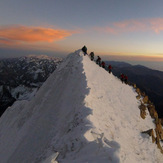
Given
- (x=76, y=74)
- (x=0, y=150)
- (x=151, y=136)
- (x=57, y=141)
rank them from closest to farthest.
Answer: (x=57, y=141), (x=151, y=136), (x=0, y=150), (x=76, y=74)

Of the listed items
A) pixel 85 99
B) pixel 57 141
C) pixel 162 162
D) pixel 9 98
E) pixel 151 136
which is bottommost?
pixel 9 98

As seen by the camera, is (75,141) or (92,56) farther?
(92,56)

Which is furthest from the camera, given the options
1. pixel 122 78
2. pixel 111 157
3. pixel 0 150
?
pixel 122 78

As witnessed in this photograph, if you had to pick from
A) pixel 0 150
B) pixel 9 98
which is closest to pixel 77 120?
pixel 0 150

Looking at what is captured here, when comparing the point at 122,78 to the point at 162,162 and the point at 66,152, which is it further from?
the point at 66,152

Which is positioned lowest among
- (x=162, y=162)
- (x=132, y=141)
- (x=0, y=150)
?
(x=0, y=150)

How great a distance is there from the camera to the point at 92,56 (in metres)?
37.9

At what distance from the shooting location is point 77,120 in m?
12.2

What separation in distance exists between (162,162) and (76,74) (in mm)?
17306

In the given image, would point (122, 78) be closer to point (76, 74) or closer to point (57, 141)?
point (76, 74)

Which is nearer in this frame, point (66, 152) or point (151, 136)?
point (66, 152)

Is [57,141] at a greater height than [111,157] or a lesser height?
lesser

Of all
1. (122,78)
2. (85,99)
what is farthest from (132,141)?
(122,78)

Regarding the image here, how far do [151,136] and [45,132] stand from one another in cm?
1383
